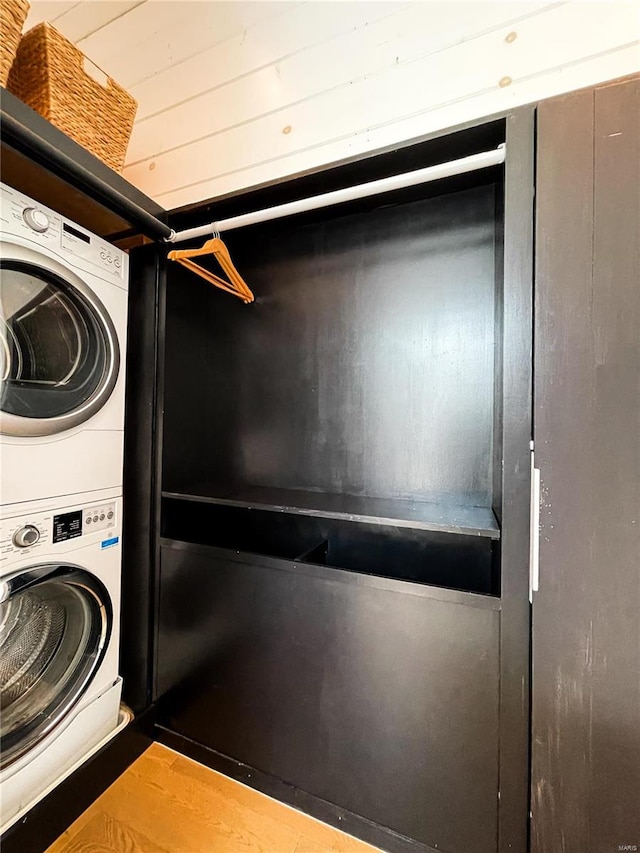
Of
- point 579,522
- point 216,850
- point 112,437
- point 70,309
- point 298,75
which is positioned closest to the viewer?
point 579,522

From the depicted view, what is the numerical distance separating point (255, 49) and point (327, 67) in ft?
1.12

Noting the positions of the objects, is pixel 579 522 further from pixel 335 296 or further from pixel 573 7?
pixel 573 7

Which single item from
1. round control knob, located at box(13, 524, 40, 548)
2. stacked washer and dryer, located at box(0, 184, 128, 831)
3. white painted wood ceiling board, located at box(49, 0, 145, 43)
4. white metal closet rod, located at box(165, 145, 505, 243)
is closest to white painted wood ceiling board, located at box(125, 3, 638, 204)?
white metal closet rod, located at box(165, 145, 505, 243)

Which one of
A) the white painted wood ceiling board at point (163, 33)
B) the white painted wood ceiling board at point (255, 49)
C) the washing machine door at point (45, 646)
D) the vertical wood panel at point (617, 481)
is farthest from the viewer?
the white painted wood ceiling board at point (163, 33)

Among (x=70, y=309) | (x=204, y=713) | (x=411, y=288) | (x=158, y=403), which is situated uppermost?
(x=411, y=288)

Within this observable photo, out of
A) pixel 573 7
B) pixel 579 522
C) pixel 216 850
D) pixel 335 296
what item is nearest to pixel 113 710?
pixel 216 850

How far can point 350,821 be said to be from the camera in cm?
104

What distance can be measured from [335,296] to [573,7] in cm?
106

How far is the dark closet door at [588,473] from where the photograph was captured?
2.47 ft

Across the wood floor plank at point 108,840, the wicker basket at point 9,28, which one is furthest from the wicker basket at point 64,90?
the wood floor plank at point 108,840

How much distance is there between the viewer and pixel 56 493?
1053 millimetres

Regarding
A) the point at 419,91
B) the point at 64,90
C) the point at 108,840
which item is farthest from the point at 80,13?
the point at 108,840

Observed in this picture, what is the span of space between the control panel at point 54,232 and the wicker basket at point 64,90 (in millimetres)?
269

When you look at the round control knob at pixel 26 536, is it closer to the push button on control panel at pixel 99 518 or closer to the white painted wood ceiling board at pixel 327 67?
the push button on control panel at pixel 99 518
